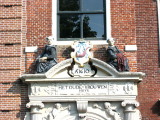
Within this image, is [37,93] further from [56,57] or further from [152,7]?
[152,7]

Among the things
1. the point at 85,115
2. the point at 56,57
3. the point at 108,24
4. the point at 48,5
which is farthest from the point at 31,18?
the point at 85,115

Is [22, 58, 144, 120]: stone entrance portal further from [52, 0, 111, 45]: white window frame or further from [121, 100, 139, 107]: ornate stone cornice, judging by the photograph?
[52, 0, 111, 45]: white window frame

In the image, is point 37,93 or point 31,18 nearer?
point 37,93

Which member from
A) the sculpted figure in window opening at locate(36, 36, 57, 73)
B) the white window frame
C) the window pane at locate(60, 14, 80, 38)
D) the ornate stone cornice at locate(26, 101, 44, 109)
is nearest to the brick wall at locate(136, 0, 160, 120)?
the white window frame

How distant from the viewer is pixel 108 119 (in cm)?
1193

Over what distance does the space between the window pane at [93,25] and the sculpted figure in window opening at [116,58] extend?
64cm

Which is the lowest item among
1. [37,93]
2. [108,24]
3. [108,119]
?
[108,119]

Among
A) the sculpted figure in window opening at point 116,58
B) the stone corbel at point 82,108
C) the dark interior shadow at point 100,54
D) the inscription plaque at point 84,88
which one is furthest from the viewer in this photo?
the dark interior shadow at point 100,54

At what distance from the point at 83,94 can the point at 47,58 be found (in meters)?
1.52

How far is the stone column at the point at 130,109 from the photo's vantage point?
38.8 feet

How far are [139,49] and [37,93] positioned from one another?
3383 mm

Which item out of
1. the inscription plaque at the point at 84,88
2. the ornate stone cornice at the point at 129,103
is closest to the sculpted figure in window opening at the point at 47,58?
the inscription plaque at the point at 84,88

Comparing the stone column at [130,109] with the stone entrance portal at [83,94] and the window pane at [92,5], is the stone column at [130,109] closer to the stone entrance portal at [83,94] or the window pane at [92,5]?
the stone entrance portal at [83,94]

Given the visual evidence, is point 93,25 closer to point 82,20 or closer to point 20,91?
point 82,20
